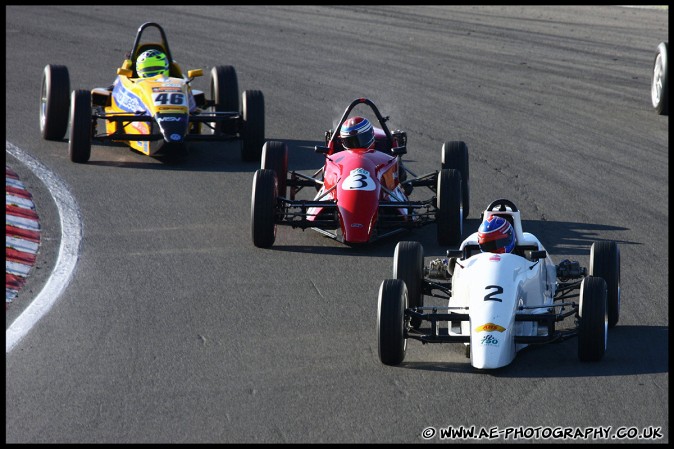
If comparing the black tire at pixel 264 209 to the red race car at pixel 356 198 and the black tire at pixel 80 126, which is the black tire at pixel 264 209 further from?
the black tire at pixel 80 126

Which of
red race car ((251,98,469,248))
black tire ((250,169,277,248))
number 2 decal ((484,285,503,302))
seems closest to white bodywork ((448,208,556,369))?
number 2 decal ((484,285,503,302))

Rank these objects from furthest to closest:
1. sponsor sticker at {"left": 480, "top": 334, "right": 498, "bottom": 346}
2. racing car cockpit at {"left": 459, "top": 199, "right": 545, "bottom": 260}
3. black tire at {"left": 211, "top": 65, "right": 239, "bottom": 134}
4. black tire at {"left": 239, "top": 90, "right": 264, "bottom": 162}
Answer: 1. black tire at {"left": 211, "top": 65, "right": 239, "bottom": 134}
2. black tire at {"left": 239, "top": 90, "right": 264, "bottom": 162}
3. racing car cockpit at {"left": 459, "top": 199, "right": 545, "bottom": 260}
4. sponsor sticker at {"left": 480, "top": 334, "right": 498, "bottom": 346}

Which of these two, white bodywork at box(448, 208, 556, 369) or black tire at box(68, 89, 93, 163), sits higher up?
black tire at box(68, 89, 93, 163)

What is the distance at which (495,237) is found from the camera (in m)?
11.5

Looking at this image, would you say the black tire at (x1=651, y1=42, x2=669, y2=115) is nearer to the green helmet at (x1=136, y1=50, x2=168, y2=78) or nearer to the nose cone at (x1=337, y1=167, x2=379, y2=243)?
the green helmet at (x1=136, y1=50, x2=168, y2=78)

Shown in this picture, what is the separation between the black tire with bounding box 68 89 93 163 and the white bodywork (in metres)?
7.29

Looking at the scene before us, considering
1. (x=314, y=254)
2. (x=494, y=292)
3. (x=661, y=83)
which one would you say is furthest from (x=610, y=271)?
(x=661, y=83)

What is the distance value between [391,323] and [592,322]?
160cm

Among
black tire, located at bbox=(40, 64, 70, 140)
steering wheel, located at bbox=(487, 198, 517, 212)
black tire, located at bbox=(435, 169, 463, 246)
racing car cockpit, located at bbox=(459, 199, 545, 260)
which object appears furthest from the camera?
black tire, located at bbox=(40, 64, 70, 140)

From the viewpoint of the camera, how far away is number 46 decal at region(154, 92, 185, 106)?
57.5 feet

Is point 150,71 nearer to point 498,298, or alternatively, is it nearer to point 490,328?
point 498,298

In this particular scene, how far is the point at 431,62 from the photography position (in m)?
26.4

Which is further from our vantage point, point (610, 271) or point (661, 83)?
point (661, 83)

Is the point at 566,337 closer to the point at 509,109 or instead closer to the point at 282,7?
the point at 509,109
